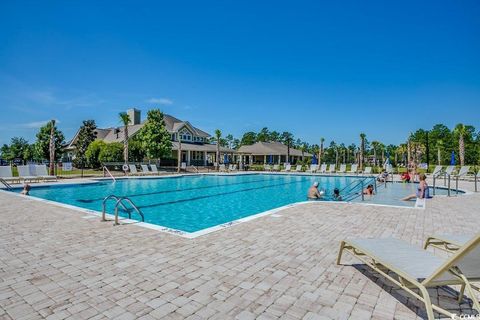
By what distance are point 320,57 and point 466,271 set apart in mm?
27647

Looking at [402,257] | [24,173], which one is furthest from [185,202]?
[402,257]

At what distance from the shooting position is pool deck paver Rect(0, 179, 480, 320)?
9.09 feet

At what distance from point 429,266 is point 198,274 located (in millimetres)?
2613

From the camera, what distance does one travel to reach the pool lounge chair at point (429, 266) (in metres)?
2.16

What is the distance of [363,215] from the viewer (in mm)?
7656

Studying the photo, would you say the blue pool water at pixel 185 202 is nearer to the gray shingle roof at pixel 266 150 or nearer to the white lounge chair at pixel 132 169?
the white lounge chair at pixel 132 169

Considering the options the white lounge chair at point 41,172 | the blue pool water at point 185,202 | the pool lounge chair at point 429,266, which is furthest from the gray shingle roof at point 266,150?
the pool lounge chair at point 429,266

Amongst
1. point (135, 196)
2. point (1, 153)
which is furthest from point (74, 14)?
point (1, 153)

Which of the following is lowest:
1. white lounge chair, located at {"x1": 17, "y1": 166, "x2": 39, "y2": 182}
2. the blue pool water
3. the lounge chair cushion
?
the blue pool water

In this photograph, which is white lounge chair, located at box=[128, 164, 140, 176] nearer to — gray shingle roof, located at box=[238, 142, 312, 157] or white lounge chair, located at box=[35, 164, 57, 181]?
white lounge chair, located at box=[35, 164, 57, 181]

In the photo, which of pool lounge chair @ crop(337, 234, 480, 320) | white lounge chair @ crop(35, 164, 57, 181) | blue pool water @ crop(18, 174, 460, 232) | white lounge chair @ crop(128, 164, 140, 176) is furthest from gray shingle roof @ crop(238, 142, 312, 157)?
pool lounge chair @ crop(337, 234, 480, 320)

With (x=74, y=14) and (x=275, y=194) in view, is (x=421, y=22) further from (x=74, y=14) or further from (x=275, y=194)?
(x=74, y=14)

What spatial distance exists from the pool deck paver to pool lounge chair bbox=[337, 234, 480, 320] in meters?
0.48

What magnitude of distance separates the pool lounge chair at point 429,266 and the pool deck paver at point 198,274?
477 mm
